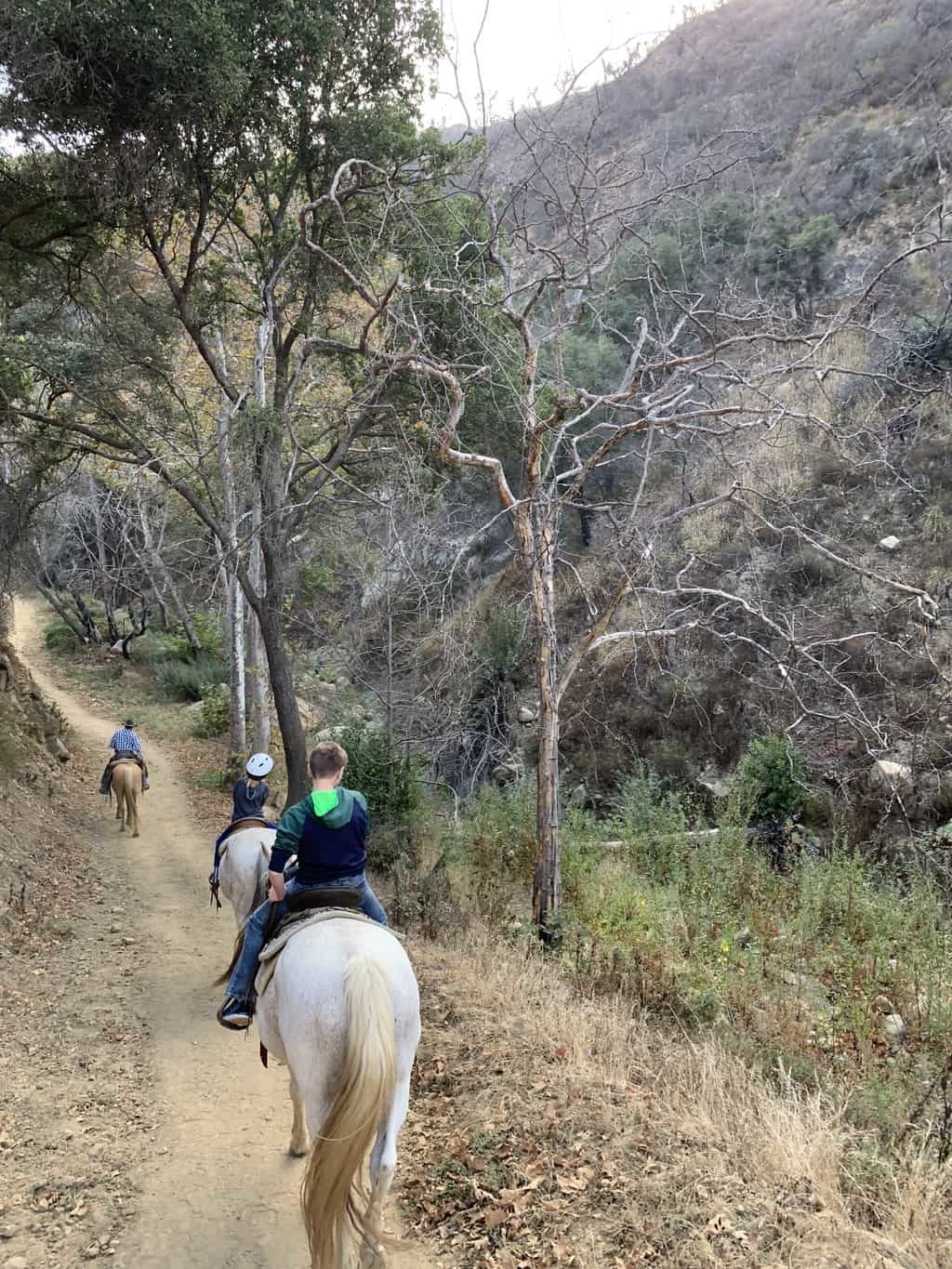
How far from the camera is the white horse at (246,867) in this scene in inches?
262

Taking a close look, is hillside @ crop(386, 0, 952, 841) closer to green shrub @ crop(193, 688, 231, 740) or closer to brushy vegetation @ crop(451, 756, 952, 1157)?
brushy vegetation @ crop(451, 756, 952, 1157)

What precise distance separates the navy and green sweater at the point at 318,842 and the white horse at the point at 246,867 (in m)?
2.34

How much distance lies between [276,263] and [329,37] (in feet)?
8.88

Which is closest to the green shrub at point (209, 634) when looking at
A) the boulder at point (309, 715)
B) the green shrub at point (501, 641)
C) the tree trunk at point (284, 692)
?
the boulder at point (309, 715)

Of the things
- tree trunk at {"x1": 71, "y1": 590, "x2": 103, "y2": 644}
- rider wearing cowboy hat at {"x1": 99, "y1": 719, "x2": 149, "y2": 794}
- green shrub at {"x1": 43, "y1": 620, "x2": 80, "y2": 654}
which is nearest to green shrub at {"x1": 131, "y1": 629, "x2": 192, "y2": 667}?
tree trunk at {"x1": 71, "y1": 590, "x2": 103, "y2": 644}

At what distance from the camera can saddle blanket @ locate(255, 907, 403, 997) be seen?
4051 millimetres

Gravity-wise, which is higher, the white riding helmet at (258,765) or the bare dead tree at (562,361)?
the bare dead tree at (562,361)

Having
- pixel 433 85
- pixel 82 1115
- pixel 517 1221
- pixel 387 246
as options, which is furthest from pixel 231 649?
pixel 517 1221

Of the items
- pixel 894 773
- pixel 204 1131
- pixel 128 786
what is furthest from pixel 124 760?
pixel 894 773

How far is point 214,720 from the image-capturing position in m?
21.5

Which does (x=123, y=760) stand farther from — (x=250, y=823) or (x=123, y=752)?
(x=250, y=823)

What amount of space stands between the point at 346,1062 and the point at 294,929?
78cm

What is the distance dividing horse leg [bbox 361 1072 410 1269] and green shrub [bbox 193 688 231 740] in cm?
1876

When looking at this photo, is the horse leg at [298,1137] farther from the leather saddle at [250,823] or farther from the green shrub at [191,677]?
the green shrub at [191,677]
